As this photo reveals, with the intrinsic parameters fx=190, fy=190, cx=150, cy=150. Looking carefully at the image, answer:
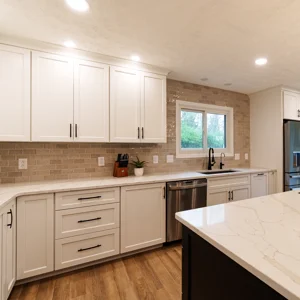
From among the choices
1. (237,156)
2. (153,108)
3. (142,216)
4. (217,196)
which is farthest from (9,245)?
(237,156)

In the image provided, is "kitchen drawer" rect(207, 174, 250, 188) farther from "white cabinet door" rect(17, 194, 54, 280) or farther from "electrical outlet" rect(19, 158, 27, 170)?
"electrical outlet" rect(19, 158, 27, 170)

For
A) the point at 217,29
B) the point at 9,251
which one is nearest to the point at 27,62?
the point at 9,251

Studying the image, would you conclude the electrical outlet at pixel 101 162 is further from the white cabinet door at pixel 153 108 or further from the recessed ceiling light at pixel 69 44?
the recessed ceiling light at pixel 69 44

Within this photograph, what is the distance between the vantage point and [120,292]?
1.74 m

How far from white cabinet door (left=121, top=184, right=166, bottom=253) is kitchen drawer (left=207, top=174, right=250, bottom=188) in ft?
2.82

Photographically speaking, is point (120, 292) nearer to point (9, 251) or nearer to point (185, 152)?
point (9, 251)

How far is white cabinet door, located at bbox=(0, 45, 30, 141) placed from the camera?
6.35 feet

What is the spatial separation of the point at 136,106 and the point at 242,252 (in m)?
2.14

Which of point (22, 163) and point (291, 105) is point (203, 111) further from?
point (22, 163)

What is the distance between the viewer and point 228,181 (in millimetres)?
2984

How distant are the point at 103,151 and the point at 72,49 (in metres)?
1.30

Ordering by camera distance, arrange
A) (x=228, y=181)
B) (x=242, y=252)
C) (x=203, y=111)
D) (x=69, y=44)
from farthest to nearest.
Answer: (x=203, y=111), (x=228, y=181), (x=69, y=44), (x=242, y=252)

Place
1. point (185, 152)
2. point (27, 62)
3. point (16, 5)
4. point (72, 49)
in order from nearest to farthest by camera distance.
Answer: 1. point (16, 5)
2. point (27, 62)
3. point (72, 49)
4. point (185, 152)

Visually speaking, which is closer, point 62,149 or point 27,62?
point 27,62
